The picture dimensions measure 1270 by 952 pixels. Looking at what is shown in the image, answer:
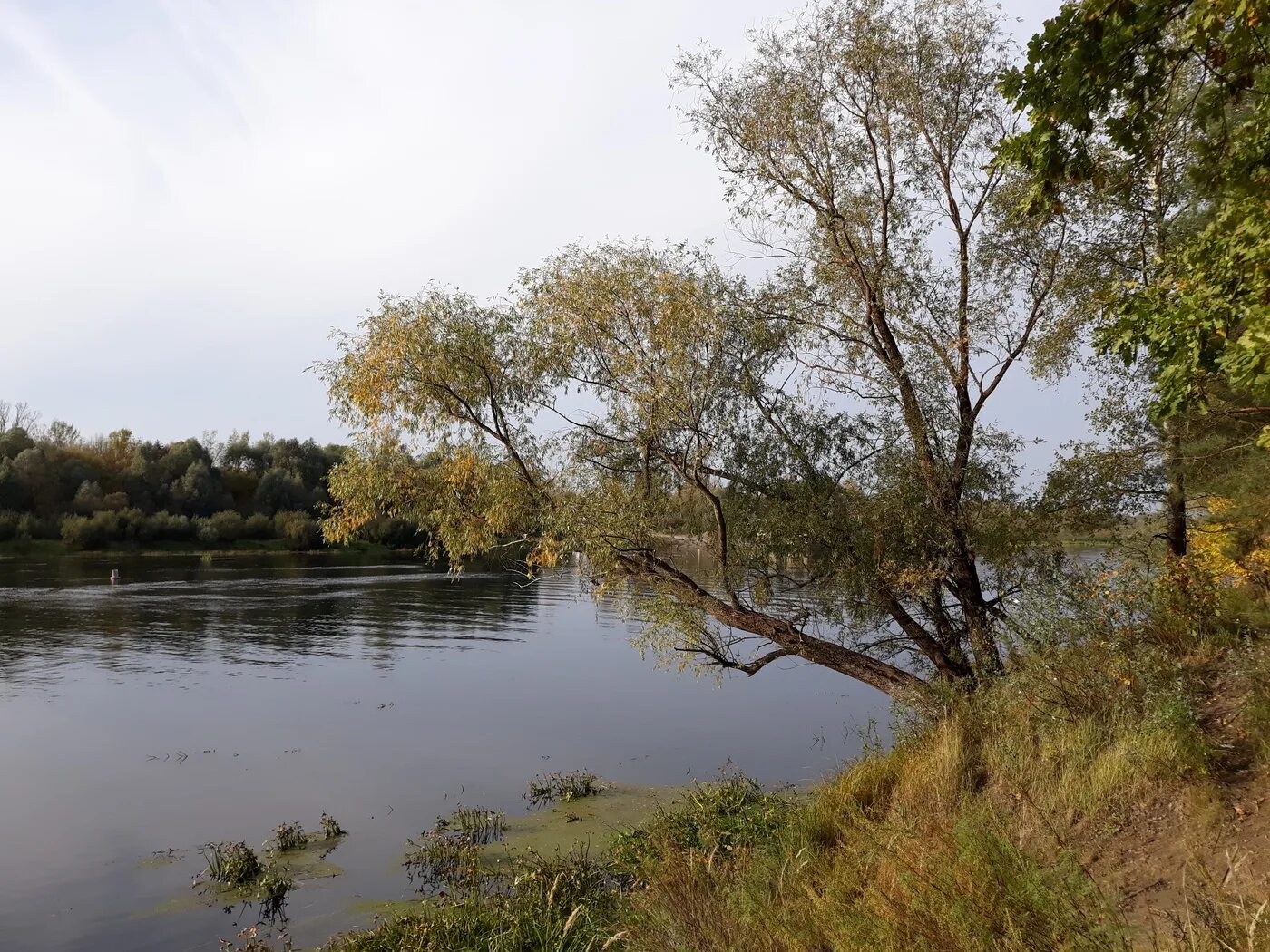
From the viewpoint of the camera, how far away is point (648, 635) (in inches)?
531

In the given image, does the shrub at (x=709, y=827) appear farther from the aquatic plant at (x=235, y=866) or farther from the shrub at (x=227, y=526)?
the shrub at (x=227, y=526)

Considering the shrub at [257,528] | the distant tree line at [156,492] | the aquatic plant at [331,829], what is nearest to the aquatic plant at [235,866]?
the aquatic plant at [331,829]

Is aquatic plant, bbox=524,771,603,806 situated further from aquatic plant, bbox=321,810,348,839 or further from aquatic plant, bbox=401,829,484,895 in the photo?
aquatic plant, bbox=321,810,348,839

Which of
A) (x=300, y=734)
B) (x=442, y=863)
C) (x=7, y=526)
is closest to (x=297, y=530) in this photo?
(x=7, y=526)

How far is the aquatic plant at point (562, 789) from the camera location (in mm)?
14492

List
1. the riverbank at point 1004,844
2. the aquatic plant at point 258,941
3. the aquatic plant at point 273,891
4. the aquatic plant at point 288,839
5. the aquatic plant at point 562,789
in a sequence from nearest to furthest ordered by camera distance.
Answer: the riverbank at point 1004,844
the aquatic plant at point 258,941
the aquatic plant at point 273,891
the aquatic plant at point 288,839
the aquatic plant at point 562,789

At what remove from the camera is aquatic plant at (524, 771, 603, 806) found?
1449 cm

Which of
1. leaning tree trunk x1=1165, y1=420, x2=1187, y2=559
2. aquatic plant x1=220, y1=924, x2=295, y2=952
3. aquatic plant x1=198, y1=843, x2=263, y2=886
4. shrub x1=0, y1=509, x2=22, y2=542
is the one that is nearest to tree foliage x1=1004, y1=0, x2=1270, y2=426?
leaning tree trunk x1=1165, y1=420, x2=1187, y2=559

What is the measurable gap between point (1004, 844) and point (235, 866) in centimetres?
977

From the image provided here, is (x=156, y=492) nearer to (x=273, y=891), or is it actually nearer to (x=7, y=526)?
(x=7, y=526)

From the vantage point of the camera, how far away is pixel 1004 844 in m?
4.79

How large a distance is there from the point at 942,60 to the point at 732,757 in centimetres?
1290

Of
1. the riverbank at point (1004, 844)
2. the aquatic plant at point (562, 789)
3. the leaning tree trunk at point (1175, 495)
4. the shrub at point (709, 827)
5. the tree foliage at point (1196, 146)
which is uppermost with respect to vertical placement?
the tree foliage at point (1196, 146)

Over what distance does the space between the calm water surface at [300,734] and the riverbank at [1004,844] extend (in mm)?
3584
